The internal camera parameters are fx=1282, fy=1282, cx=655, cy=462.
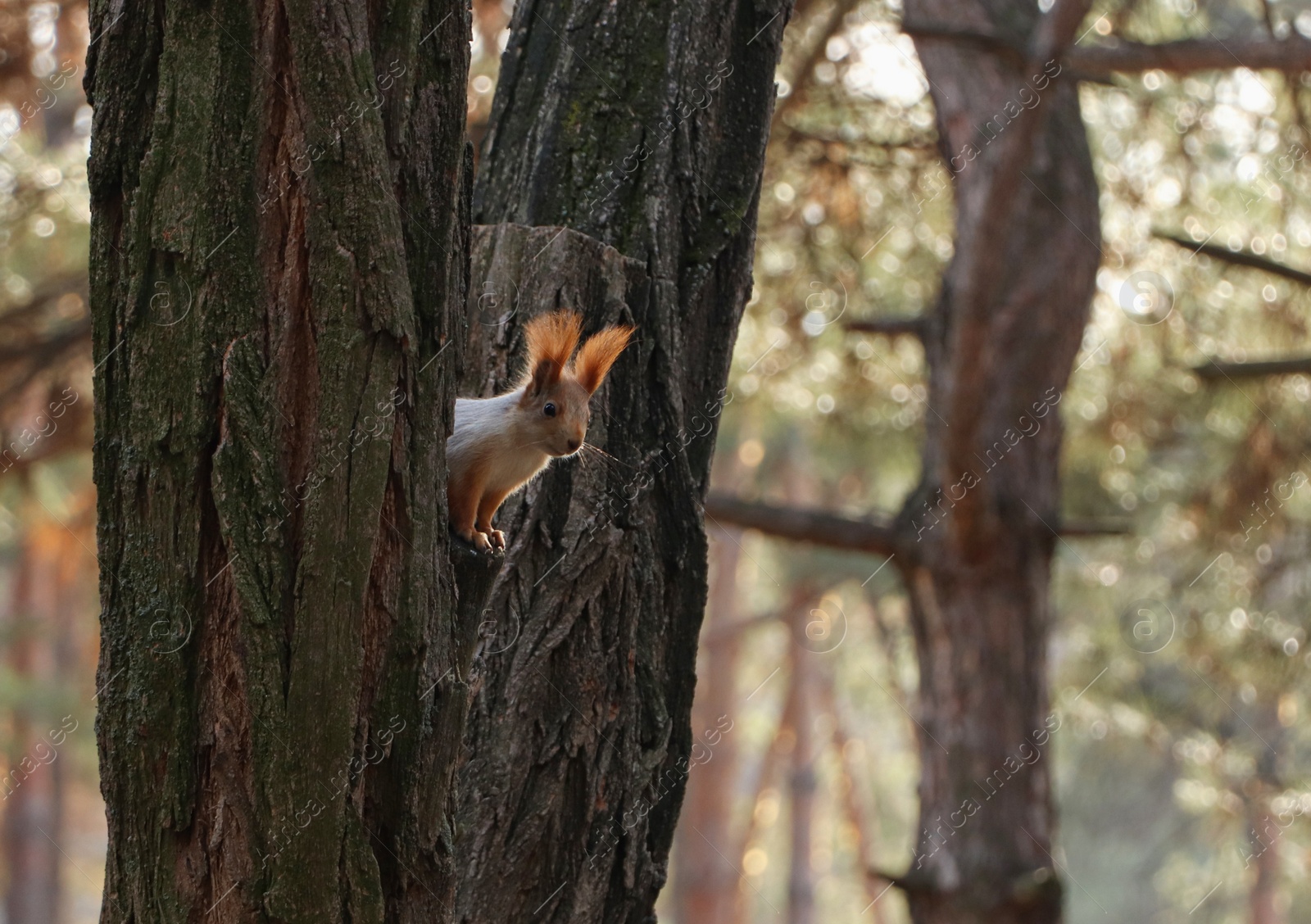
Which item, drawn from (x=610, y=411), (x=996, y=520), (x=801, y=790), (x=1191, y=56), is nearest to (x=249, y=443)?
(x=610, y=411)

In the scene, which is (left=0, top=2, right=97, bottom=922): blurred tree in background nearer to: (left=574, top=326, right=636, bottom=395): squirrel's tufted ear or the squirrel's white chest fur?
the squirrel's white chest fur

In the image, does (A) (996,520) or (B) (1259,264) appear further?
(A) (996,520)

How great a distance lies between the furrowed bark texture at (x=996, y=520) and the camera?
18.2 ft

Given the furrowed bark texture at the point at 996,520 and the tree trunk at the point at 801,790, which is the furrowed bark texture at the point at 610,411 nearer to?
the furrowed bark texture at the point at 996,520

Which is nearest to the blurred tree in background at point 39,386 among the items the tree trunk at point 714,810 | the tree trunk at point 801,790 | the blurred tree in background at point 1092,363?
the blurred tree in background at point 1092,363

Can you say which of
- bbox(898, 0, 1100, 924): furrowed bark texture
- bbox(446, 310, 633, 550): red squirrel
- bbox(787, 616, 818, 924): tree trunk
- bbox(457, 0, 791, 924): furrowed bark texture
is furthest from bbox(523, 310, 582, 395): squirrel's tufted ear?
bbox(787, 616, 818, 924): tree trunk

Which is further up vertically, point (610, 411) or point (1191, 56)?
point (610, 411)

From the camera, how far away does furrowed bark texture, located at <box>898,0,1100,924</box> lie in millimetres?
5543

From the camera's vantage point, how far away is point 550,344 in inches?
94.8

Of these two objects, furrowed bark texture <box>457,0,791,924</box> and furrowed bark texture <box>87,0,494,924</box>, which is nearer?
furrowed bark texture <box>87,0,494,924</box>

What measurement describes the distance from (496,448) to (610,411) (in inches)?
10.4

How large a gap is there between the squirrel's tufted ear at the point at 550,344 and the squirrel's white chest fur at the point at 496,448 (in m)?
0.08

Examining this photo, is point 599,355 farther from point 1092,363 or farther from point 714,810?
point 714,810

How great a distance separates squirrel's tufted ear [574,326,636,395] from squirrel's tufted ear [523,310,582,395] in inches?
1.1
